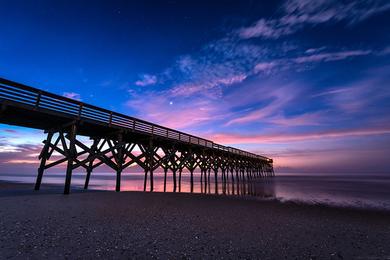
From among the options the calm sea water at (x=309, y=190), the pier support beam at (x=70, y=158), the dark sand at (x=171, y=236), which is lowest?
the calm sea water at (x=309, y=190)

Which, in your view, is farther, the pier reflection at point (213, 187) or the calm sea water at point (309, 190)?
the pier reflection at point (213, 187)

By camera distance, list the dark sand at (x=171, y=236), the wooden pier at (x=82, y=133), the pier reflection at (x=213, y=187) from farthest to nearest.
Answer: the pier reflection at (x=213, y=187), the wooden pier at (x=82, y=133), the dark sand at (x=171, y=236)

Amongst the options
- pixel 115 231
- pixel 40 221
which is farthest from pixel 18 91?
pixel 115 231

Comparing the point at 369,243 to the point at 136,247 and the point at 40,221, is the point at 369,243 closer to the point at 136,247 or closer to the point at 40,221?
the point at 136,247

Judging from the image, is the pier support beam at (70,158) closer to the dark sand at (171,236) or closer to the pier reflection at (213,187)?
the dark sand at (171,236)

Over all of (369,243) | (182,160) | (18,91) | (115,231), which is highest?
(18,91)

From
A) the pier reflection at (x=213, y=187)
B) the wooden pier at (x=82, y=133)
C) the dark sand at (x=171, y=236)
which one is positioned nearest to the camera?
the dark sand at (x=171, y=236)

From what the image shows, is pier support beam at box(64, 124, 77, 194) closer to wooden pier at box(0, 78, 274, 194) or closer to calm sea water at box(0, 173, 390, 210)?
wooden pier at box(0, 78, 274, 194)

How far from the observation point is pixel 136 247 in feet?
13.4

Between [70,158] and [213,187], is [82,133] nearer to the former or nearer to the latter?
[70,158]

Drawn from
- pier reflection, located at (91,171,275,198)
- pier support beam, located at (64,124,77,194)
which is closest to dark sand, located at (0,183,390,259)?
pier support beam, located at (64,124,77,194)

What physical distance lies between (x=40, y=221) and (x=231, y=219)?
219 inches

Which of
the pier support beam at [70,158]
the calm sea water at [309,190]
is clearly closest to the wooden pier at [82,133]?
the pier support beam at [70,158]

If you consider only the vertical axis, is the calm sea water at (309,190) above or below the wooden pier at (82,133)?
below
